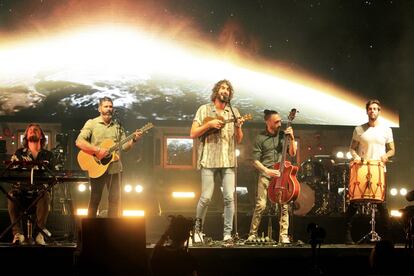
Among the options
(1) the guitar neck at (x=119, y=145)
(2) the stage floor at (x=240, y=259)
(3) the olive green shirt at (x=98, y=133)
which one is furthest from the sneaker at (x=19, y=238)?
(1) the guitar neck at (x=119, y=145)

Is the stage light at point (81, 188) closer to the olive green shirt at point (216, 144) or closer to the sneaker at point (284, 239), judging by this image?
the olive green shirt at point (216, 144)

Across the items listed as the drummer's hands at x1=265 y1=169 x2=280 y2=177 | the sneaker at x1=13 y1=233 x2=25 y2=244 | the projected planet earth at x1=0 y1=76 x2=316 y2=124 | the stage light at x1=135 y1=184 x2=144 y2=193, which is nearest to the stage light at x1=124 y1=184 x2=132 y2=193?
the stage light at x1=135 y1=184 x2=144 y2=193

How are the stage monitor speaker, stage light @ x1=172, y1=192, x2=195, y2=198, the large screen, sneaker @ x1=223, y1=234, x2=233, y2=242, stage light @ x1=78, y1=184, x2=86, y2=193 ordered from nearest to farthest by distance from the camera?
1. the stage monitor speaker
2. sneaker @ x1=223, y1=234, x2=233, y2=242
3. stage light @ x1=78, y1=184, x2=86, y2=193
4. the large screen
5. stage light @ x1=172, y1=192, x2=195, y2=198

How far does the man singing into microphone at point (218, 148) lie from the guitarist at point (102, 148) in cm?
111

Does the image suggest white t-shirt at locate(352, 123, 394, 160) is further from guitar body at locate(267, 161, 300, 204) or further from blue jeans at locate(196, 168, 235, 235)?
blue jeans at locate(196, 168, 235, 235)

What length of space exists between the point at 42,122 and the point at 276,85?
20.4 feet

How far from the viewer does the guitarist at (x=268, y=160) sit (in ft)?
33.0

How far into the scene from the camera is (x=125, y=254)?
675 centimetres

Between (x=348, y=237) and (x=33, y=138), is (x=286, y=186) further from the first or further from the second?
(x=33, y=138)

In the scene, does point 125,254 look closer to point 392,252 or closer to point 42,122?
point 392,252

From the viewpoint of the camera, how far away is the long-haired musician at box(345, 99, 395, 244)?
10.2 metres

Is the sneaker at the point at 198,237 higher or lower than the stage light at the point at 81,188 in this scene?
lower

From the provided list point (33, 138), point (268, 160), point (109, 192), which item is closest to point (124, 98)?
point (33, 138)

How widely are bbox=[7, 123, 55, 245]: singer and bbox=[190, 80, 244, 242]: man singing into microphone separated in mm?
2484
